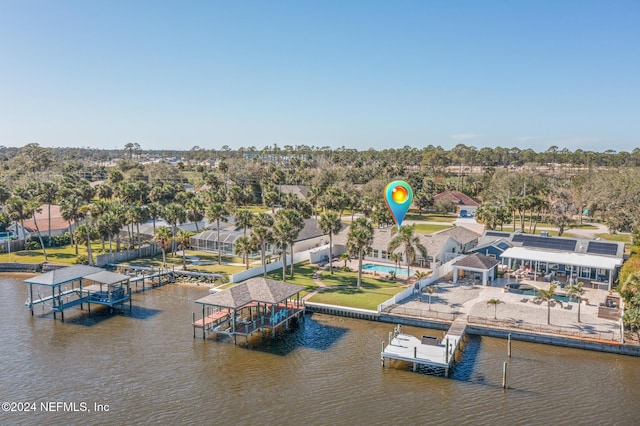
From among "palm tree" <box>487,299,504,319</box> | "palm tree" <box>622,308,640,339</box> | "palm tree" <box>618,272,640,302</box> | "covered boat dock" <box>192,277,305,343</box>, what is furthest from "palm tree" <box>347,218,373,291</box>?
"palm tree" <box>622,308,640,339</box>

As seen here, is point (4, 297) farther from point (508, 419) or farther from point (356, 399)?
point (508, 419)

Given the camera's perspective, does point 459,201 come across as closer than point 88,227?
No

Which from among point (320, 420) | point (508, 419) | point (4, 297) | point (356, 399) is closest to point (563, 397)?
point (508, 419)

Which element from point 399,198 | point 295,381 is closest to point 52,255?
point 399,198

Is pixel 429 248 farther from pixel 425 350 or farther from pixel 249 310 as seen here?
pixel 425 350

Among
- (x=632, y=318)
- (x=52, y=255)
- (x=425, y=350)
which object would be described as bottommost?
(x=425, y=350)

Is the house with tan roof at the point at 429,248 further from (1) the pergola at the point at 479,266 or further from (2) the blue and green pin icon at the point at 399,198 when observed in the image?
(1) the pergola at the point at 479,266

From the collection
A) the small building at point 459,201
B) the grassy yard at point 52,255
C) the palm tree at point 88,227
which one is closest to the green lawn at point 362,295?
the palm tree at point 88,227
